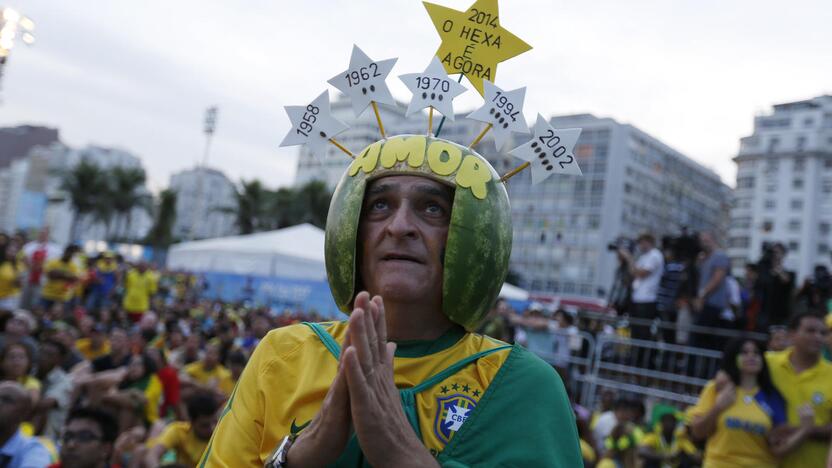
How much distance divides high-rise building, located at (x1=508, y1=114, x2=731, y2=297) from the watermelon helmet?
7250 centimetres

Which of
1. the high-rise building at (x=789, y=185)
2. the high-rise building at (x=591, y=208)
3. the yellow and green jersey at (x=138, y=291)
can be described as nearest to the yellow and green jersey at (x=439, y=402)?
the yellow and green jersey at (x=138, y=291)

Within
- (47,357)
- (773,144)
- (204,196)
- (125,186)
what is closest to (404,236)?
(47,357)

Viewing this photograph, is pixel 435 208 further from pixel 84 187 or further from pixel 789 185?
pixel 789 185

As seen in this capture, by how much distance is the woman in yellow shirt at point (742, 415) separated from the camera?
5090 millimetres

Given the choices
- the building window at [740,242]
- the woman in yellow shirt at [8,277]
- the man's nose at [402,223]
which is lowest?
the woman in yellow shirt at [8,277]

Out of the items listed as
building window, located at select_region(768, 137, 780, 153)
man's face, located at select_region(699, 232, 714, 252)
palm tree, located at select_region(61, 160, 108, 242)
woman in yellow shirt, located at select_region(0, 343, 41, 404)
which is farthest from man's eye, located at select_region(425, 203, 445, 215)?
building window, located at select_region(768, 137, 780, 153)

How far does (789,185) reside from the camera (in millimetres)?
77188

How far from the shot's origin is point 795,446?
4.92m

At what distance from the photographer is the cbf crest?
200 cm

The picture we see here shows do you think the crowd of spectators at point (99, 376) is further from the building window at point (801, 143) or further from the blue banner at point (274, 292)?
the building window at point (801, 143)

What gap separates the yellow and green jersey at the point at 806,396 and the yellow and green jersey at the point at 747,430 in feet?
0.25

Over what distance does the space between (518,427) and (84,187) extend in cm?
5505

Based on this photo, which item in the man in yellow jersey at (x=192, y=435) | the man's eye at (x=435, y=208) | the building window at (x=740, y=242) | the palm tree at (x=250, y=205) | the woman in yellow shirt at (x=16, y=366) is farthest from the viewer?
the building window at (x=740, y=242)

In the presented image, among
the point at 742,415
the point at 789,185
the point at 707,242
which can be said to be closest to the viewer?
the point at 742,415
